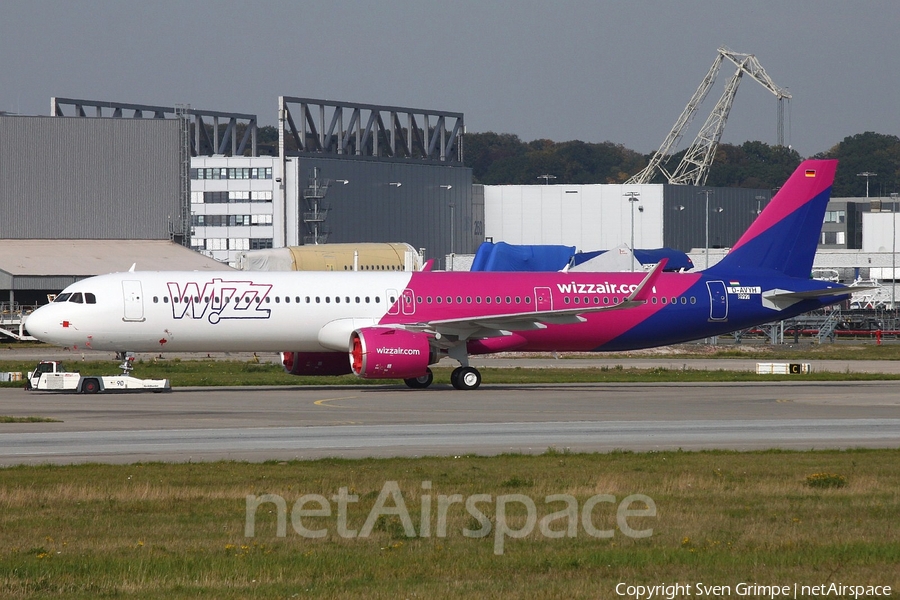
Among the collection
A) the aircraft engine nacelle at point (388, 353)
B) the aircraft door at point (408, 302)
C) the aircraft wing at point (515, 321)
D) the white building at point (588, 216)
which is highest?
the white building at point (588, 216)

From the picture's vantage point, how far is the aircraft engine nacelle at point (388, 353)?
126ft

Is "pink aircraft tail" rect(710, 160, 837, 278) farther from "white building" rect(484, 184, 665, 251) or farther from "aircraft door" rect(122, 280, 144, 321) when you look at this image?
"white building" rect(484, 184, 665, 251)

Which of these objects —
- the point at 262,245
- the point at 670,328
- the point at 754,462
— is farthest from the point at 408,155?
the point at 754,462

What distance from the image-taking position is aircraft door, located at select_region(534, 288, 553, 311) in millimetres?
42562

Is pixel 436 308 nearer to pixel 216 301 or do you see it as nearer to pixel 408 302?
pixel 408 302

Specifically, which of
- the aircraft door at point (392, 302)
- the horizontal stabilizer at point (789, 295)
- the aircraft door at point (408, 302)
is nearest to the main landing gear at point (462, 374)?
the aircraft door at point (408, 302)

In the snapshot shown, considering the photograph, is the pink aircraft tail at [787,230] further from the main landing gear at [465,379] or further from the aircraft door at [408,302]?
the aircraft door at [408,302]

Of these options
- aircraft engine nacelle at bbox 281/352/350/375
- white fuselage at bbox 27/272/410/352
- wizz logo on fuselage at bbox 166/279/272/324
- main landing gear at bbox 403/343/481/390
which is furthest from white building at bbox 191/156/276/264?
wizz logo on fuselage at bbox 166/279/272/324

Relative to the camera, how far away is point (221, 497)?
16672mm

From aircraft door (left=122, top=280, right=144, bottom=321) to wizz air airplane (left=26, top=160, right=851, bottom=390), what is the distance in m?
0.03

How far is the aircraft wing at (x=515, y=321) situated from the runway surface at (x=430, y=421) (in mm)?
2077

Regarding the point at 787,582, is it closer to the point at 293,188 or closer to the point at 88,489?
the point at 88,489

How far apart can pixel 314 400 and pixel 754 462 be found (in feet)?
57.8

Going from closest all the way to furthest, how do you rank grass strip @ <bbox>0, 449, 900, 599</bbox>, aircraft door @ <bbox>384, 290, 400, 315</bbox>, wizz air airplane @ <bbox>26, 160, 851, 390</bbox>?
grass strip @ <bbox>0, 449, 900, 599</bbox>
wizz air airplane @ <bbox>26, 160, 851, 390</bbox>
aircraft door @ <bbox>384, 290, 400, 315</bbox>
